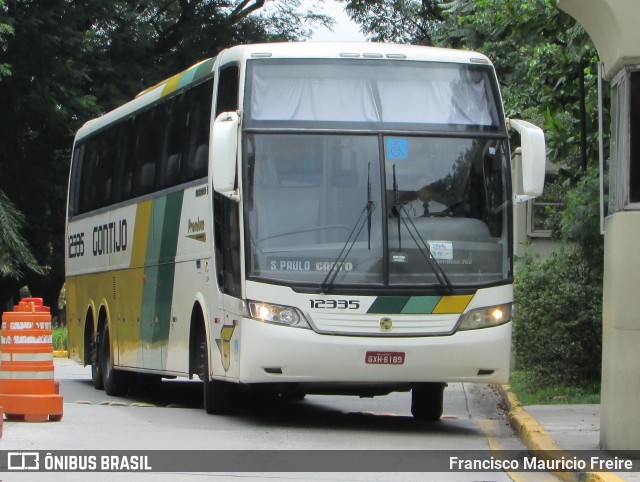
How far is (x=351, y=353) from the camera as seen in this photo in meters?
12.1

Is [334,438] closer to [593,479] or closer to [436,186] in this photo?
[436,186]

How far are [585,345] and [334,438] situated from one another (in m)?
5.66

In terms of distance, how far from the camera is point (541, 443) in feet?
35.2

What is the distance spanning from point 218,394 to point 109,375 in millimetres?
5118

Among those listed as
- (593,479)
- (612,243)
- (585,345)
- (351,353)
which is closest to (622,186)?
(612,243)

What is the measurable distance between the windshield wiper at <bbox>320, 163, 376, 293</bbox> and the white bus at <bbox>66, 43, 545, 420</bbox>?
13 millimetres

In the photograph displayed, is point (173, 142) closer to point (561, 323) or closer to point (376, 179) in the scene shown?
point (376, 179)

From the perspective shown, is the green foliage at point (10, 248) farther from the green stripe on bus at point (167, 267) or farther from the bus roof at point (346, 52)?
the bus roof at point (346, 52)

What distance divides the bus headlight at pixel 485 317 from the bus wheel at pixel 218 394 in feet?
9.98

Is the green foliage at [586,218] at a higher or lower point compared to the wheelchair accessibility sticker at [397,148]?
lower

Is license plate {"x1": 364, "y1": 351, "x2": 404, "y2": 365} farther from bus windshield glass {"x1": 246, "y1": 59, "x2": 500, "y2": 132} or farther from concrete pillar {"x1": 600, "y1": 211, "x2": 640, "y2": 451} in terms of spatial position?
concrete pillar {"x1": 600, "y1": 211, "x2": 640, "y2": 451}

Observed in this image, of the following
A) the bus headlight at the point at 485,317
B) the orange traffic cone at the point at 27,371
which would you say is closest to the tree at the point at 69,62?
the orange traffic cone at the point at 27,371

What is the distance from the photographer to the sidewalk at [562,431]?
905 centimetres

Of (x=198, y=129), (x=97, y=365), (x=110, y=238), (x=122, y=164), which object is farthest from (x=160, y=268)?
(x=97, y=365)
